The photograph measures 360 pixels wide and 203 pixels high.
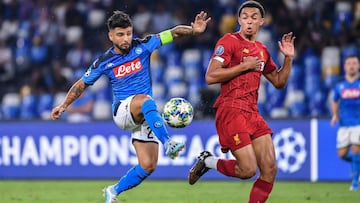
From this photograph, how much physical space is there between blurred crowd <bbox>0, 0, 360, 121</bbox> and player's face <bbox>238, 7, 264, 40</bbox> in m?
8.76

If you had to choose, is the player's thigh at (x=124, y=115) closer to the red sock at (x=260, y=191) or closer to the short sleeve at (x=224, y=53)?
the short sleeve at (x=224, y=53)

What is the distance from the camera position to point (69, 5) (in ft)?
72.7

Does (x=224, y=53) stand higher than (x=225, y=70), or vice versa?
(x=224, y=53)

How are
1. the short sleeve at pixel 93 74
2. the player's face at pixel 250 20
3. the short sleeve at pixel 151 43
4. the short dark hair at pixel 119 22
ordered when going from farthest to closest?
1. the short sleeve at pixel 151 43
2. the short sleeve at pixel 93 74
3. the short dark hair at pixel 119 22
4. the player's face at pixel 250 20

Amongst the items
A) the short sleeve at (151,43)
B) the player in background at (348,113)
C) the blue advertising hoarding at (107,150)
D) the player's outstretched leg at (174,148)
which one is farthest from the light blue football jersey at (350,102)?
the player's outstretched leg at (174,148)

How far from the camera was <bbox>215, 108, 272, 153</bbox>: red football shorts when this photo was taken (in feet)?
30.3

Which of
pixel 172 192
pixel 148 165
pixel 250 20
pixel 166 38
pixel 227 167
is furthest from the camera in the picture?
pixel 172 192

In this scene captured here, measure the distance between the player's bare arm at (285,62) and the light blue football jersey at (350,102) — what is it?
17.6 feet

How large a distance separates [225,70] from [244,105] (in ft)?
1.41

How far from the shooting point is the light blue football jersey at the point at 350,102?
15.0 metres

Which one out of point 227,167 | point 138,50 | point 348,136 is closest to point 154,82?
point 348,136

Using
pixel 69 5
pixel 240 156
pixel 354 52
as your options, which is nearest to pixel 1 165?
pixel 69 5

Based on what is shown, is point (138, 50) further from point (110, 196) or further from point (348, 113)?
point (348, 113)

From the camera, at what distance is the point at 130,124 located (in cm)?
1011
